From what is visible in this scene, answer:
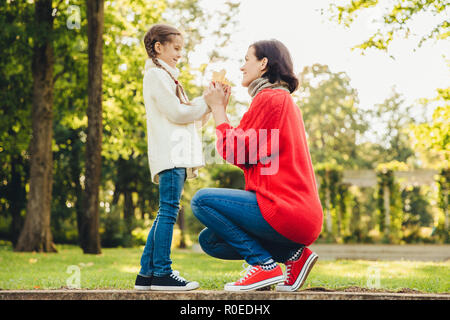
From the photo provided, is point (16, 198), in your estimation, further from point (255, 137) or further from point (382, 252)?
point (255, 137)

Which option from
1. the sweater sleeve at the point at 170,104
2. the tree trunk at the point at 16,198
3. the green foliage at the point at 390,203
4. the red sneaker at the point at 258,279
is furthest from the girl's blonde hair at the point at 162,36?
the green foliage at the point at 390,203

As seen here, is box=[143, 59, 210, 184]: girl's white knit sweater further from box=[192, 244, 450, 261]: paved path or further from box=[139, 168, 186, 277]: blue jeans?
box=[192, 244, 450, 261]: paved path

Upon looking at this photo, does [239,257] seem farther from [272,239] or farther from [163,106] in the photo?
[163,106]

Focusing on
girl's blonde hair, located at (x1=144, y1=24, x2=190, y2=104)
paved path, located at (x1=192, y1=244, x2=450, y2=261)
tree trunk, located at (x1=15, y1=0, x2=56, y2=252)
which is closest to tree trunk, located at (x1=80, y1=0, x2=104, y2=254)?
tree trunk, located at (x1=15, y1=0, x2=56, y2=252)

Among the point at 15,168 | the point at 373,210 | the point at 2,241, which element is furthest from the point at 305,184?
the point at 373,210

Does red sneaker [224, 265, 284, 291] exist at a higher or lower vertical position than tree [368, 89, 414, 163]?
lower

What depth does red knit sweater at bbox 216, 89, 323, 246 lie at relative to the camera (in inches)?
133

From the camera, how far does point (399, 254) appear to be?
17.3 metres

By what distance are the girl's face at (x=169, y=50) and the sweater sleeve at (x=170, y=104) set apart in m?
0.18

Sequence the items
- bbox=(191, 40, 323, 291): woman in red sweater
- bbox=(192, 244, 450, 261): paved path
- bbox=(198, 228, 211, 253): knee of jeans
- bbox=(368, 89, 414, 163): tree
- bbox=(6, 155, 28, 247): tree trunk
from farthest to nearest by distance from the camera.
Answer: bbox=(368, 89, 414, 163): tree → bbox=(6, 155, 28, 247): tree trunk → bbox=(192, 244, 450, 261): paved path → bbox=(198, 228, 211, 253): knee of jeans → bbox=(191, 40, 323, 291): woman in red sweater

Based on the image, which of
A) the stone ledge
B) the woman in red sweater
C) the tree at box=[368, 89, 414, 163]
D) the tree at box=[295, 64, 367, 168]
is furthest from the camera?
the tree at box=[368, 89, 414, 163]

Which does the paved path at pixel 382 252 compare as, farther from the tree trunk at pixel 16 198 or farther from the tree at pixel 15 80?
the tree at pixel 15 80

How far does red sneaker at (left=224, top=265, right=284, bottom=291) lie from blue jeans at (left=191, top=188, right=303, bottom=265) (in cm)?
7
